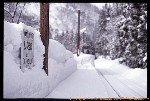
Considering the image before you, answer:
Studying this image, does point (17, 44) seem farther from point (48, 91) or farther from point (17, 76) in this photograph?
point (48, 91)

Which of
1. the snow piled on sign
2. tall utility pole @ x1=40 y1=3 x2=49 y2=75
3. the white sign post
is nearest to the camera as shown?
the snow piled on sign

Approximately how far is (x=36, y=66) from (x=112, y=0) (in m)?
4.10

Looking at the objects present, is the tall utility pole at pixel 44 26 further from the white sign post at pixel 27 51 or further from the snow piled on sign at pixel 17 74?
the white sign post at pixel 27 51

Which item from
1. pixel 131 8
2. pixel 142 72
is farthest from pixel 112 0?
pixel 131 8

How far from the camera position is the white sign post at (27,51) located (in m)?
7.06

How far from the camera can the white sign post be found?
706 cm

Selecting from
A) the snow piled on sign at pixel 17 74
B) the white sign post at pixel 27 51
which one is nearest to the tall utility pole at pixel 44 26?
the snow piled on sign at pixel 17 74

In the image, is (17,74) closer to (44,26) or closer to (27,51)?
(27,51)

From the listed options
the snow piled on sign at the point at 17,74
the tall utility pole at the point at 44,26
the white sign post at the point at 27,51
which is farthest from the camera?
the tall utility pole at the point at 44,26

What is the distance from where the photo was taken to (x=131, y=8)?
20.7 m

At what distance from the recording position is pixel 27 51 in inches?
296

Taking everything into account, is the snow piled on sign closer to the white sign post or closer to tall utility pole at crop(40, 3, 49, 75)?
the white sign post

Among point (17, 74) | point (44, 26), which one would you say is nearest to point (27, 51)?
point (17, 74)

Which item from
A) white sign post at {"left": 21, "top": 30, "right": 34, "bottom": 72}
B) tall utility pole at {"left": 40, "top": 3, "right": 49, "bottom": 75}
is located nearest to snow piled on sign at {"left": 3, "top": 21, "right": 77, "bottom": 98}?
white sign post at {"left": 21, "top": 30, "right": 34, "bottom": 72}
